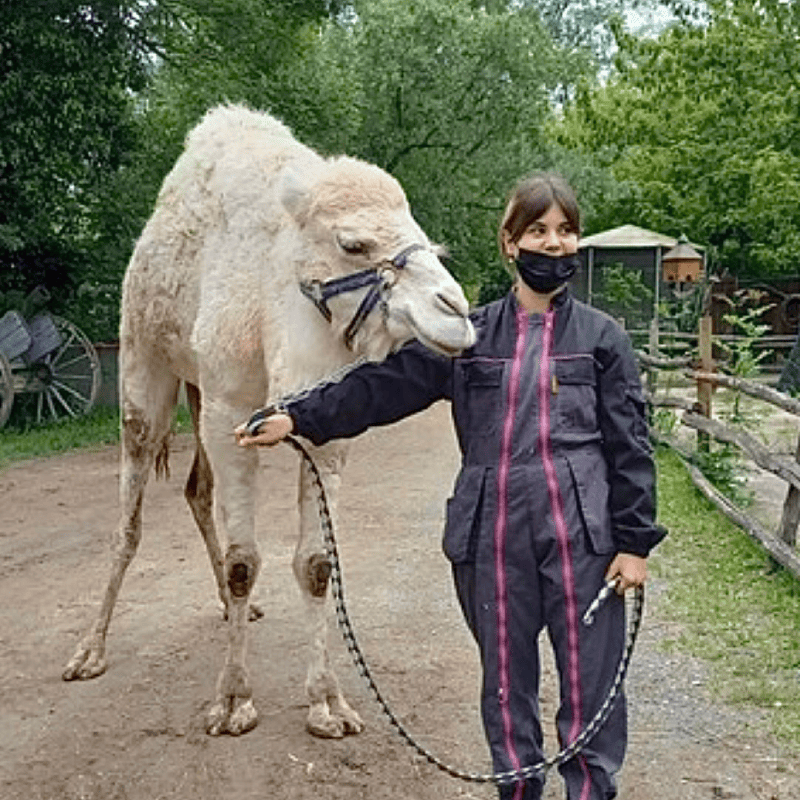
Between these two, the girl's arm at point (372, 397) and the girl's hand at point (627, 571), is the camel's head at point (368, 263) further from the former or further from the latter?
the girl's hand at point (627, 571)

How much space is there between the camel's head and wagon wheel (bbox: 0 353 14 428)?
8791 mm

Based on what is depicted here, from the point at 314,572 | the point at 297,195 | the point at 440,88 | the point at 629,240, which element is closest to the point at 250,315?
the point at 297,195

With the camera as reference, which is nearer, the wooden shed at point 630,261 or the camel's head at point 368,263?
the camel's head at point 368,263

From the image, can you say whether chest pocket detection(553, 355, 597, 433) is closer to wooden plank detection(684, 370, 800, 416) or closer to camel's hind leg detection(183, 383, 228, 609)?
camel's hind leg detection(183, 383, 228, 609)

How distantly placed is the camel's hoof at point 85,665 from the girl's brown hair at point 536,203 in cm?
267

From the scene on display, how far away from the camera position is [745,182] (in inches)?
762

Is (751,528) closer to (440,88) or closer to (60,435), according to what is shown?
(60,435)

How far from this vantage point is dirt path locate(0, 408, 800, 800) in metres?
3.54

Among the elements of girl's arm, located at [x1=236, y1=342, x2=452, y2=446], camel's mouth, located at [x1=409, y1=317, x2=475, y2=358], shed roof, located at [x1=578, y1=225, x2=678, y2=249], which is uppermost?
shed roof, located at [x1=578, y1=225, x2=678, y2=249]

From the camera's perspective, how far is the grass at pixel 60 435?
11203 millimetres

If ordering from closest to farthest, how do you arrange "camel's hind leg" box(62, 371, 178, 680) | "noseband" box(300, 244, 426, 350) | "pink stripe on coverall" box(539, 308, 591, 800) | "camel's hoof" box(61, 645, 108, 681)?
"pink stripe on coverall" box(539, 308, 591, 800), "noseband" box(300, 244, 426, 350), "camel's hoof" box(61, 645, 108, 681), "camel's hind leg" box(62, 371, 178, 680)

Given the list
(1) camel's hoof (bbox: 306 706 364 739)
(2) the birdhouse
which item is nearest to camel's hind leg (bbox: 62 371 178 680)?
A: (1) camel's hoof (bbox: 306 706 364 739)

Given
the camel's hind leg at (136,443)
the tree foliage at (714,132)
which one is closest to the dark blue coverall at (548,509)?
the camel's hind leg at (136,443)

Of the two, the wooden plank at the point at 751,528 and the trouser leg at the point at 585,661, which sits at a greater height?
the trouser leg at the point at 585,661
